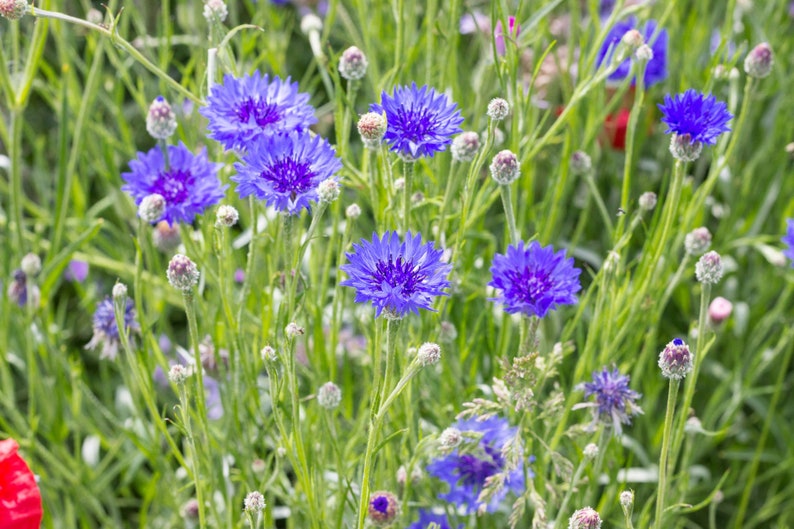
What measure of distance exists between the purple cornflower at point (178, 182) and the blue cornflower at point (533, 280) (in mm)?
287

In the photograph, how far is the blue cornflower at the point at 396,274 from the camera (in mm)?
768

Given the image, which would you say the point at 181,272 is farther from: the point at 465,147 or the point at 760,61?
the point at 760,61

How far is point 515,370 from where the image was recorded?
0.89 metres

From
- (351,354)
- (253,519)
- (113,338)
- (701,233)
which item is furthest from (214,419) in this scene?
(701,233)

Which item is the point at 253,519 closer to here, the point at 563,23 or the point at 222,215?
the point at 222,215

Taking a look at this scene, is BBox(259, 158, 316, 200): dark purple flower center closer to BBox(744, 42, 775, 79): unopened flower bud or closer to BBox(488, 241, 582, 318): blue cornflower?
BBox(488, 241, 582, 318): blue cornflower

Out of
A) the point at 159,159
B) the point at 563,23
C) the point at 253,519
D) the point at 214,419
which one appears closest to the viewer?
the point at 253,519

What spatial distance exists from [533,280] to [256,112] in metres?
0.30

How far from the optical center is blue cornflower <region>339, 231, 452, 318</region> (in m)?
0.77

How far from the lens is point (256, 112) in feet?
3.10

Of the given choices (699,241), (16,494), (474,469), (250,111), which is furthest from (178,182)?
(699,241)

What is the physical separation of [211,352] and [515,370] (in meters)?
0.39

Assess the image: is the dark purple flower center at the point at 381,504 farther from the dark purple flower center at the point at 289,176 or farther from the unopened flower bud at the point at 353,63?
the unopened flower bud at the point at 353,63

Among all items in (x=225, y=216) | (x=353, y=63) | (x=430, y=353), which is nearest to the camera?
(x=430, y=353)
